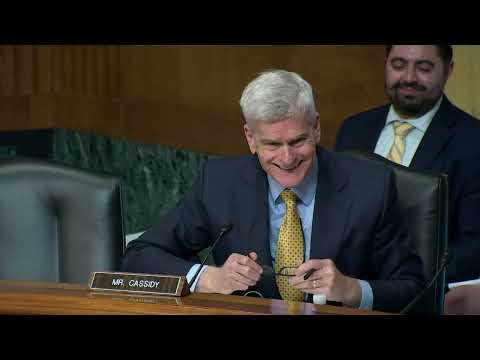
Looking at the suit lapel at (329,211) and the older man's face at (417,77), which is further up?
the older man's face at (417,77)

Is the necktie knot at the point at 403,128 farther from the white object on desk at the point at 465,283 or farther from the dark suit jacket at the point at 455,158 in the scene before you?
the white object on desk at the point at 465,283

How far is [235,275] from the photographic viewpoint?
8.21 feet

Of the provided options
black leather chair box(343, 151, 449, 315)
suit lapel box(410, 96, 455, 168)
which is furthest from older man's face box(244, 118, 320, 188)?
suit lapel box(410, 96, 455, 168)

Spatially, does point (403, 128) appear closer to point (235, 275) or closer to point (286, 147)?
point (286, 147)

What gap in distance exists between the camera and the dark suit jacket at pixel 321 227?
273 centimetres

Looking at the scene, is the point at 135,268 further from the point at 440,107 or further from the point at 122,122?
the point at 122,122

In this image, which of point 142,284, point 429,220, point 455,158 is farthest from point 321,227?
point 455,158

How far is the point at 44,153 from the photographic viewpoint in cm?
527

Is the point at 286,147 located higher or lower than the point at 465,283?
higher

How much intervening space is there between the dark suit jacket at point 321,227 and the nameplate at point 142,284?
16.9 inches

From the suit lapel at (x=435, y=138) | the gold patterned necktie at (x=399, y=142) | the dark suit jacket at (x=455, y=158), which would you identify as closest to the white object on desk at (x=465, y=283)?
the dark suit jacket at (x=455, y=158)

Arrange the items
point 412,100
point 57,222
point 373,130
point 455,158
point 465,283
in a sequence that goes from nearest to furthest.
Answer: point 57,222
point 465,283
point 455,158
point 412,100
point 373,130

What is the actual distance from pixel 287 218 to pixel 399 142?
1.16 metres
